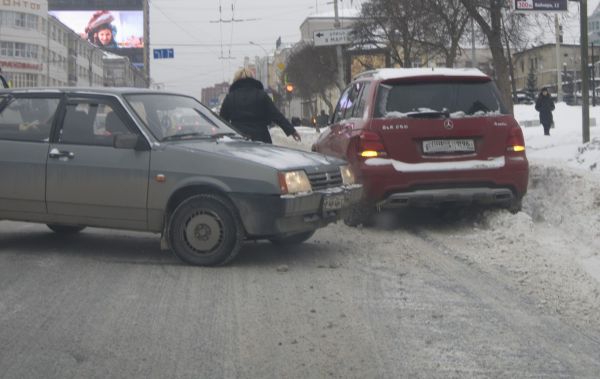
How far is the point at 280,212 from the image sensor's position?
20.7ft

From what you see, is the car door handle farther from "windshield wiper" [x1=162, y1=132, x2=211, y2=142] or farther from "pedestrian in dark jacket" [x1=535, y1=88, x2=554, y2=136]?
"pedestrian in dark jacket" [x1=535, y1=88, x2=554, y2=136]

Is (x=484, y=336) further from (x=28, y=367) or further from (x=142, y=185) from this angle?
(x=142, y=185)

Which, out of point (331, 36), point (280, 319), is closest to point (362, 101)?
point (280, 319)

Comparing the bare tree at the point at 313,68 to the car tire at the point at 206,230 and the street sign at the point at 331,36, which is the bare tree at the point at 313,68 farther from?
the car tire at the point at 206,230

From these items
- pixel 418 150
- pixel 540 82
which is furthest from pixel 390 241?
pixel 540 82

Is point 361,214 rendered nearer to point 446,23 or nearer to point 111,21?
point 446,23

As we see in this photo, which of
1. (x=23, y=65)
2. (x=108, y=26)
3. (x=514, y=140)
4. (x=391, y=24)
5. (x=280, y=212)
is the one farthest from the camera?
(x=108, y=26)

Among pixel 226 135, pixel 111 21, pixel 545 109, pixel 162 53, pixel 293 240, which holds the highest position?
pixel 111 21

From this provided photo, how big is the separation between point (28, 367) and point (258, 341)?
135cm

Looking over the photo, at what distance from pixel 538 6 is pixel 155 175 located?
11713 mm

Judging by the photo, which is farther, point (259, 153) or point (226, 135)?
point (226, 135)

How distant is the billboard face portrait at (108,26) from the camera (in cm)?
13012

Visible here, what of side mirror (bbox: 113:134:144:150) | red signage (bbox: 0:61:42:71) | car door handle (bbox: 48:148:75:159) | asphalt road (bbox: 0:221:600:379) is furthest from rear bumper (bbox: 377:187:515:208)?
red signage (bbox: 0:61:42:71)

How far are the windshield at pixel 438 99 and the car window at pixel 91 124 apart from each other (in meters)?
2.83
